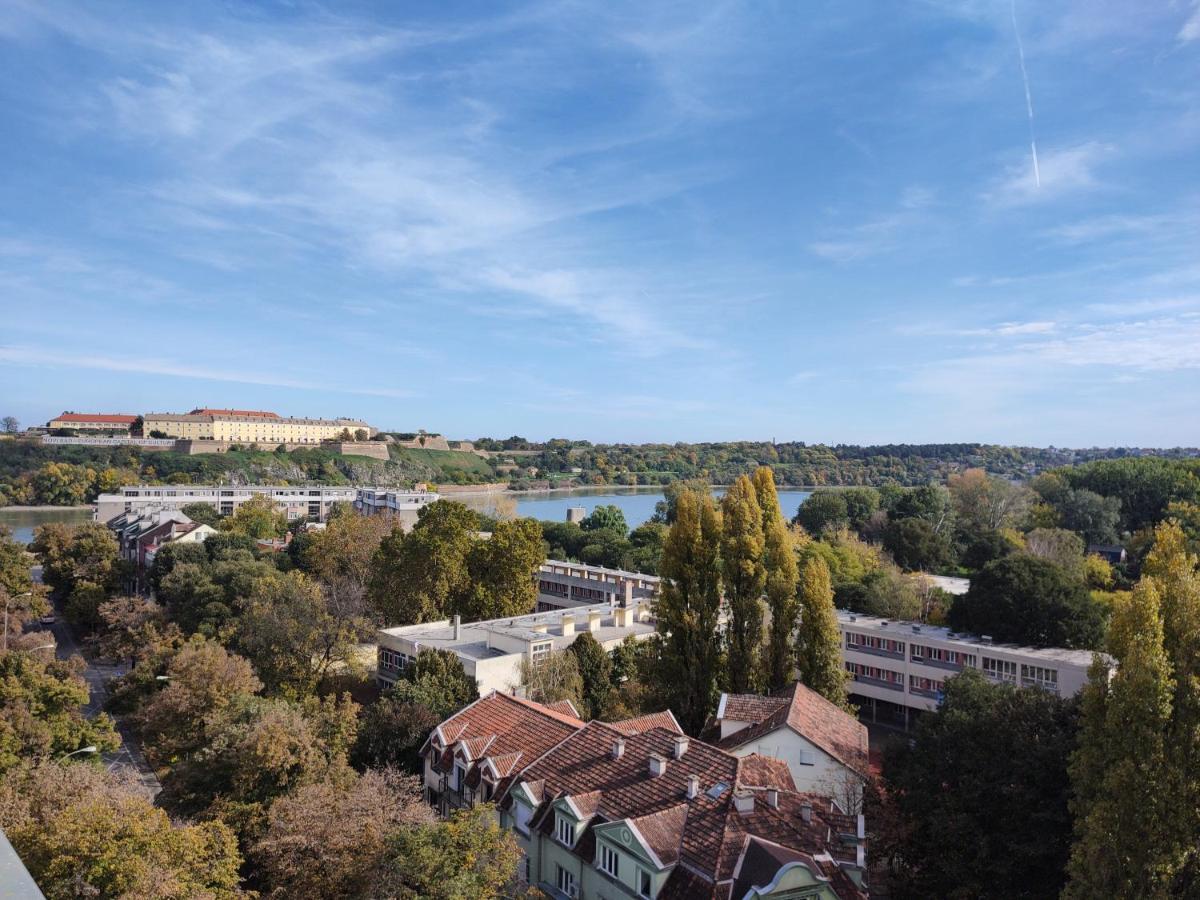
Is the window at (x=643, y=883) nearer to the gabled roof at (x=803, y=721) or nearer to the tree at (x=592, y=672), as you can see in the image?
the gabled roof at (x=803, y=721)

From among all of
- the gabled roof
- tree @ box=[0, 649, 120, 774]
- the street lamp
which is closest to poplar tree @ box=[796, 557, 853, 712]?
the gabled roof

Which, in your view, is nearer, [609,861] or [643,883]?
[643,883]

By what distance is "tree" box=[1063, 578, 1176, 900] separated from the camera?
10469mm

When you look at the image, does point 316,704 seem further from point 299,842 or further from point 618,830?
point 618,830

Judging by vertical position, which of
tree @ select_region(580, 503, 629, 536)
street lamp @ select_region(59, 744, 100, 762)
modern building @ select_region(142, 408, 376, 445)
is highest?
modern building @ select_region(142, 408, 376, 445)

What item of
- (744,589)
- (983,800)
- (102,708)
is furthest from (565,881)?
(102,708)

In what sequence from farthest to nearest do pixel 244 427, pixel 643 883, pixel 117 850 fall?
pixel 244 427 < pixel 643 883 < pixel 117 850

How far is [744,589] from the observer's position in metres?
21.6

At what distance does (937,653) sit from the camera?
1073 inches

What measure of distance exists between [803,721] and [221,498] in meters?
67.8

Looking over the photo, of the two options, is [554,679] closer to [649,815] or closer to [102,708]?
[649,815]

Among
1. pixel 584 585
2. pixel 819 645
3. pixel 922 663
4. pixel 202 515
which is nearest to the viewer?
pixel 819 645

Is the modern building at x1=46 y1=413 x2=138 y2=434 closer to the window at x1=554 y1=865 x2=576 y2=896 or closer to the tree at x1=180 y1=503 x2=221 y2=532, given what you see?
the tree at x1=180 y1=503 x2=221 y2=532

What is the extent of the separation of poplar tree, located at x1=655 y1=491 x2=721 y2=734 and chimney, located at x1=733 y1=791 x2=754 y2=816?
797cm
